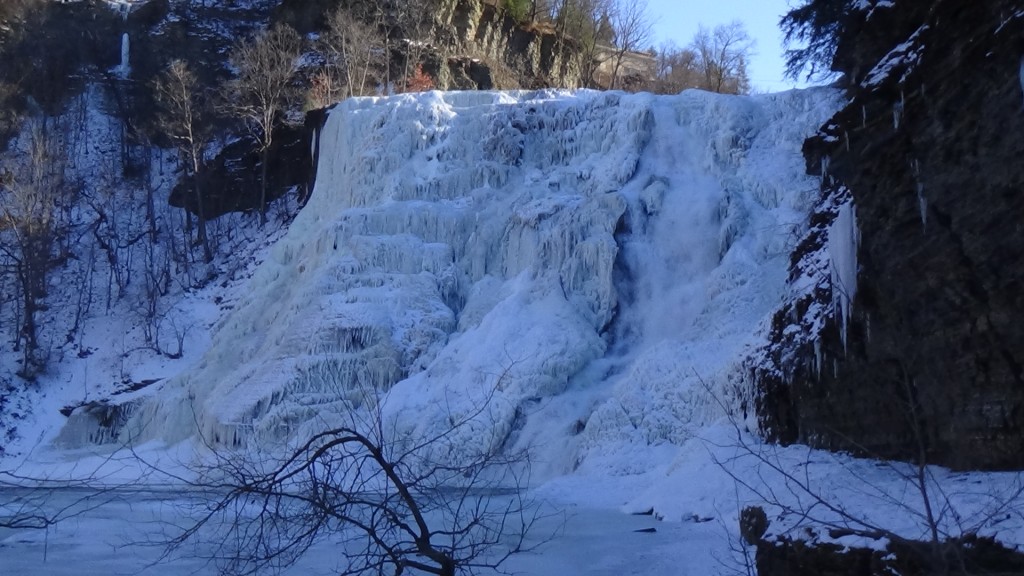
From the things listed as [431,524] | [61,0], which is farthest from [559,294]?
[61,0]

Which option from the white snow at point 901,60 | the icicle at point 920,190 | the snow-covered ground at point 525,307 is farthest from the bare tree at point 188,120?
the icicle at point 920,190

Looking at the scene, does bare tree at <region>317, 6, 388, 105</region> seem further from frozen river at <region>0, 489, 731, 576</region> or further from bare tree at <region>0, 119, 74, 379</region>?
frozen river at <region>0, 489, 731, 576</region>

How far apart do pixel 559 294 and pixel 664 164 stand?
4.96 meters

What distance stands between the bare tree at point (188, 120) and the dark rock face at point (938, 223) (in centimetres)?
2800

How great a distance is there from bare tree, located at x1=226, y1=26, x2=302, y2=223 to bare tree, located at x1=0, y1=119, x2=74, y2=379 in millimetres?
7035

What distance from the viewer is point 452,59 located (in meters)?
38.3

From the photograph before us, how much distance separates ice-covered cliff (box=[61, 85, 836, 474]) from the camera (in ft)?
61.3

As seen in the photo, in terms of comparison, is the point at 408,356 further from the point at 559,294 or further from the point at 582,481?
the point at 582,481

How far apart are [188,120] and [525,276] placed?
18.2 meters

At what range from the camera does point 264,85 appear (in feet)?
118

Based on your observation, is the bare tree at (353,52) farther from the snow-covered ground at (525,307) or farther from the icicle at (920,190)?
the icicle at (920,190)

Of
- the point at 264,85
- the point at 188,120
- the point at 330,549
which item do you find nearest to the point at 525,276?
the point at 330,549

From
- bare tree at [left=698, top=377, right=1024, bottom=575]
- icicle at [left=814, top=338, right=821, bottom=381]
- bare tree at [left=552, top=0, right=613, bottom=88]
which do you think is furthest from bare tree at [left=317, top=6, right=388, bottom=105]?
bare tree at [left=698, top=377, right=1024, bottom=575]

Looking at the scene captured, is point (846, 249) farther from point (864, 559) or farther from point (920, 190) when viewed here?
point (864, 559)
